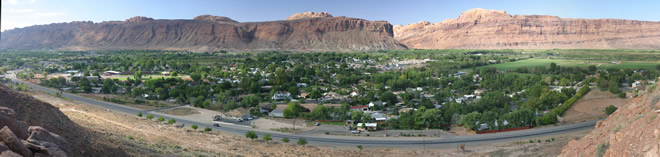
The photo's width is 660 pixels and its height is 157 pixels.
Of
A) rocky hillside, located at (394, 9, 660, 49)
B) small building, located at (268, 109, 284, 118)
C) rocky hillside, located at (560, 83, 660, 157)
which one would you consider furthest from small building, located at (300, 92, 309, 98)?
rocky hillside, located at (394, 9, 660, 49)

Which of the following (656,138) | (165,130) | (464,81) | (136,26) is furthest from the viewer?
(136,26)

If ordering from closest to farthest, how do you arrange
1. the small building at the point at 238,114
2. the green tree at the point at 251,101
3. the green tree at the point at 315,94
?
the small building at the point at 238,114 → the green tree at the point at 251,101 → the green tree at the point at 315,94

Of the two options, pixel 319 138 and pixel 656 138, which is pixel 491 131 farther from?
pixel 656 138

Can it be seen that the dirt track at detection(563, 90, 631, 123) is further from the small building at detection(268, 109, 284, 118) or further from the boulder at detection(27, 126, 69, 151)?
the boulder at detection(27, 126, 69, 151)

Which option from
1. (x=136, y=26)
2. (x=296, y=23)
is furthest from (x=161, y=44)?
(x=296, y=23)

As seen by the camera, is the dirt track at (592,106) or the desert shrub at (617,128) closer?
the desert shrub at (617,128)

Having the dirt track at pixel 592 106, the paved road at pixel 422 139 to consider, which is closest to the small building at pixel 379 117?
the paved road at pixel 422 139

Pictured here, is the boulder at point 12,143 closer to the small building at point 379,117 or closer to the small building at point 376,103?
the small building at point 379,117

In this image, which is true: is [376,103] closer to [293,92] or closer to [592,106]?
[293,92]
